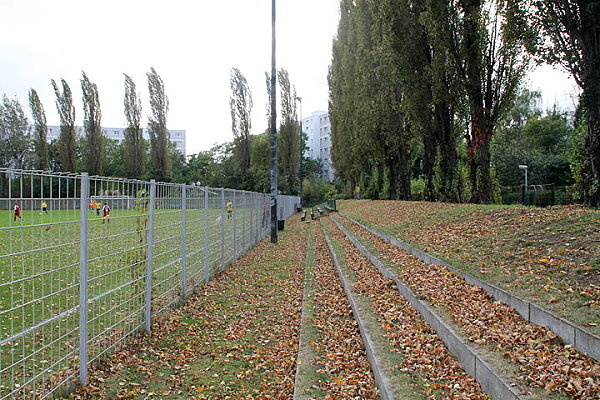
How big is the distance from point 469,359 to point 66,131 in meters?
48.7

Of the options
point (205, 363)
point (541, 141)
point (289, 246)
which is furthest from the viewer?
point (541, 141)

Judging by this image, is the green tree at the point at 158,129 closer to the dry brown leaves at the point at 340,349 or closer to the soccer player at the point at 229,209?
the soccer player at the point at 229,209

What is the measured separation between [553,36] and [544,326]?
8.94 m

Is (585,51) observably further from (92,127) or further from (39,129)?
(39,129)

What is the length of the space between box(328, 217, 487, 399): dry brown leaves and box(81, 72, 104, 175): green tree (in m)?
43.5

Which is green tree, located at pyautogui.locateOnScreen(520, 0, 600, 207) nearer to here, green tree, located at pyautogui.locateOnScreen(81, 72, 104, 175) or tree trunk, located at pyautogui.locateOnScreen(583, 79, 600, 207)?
tree trunk, located at pyautogui.locateOnScreen(583, 79, 600, 207)

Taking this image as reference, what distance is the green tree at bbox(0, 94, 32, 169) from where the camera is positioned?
162 ft

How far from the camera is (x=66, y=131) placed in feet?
148

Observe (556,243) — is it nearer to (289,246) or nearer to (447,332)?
(447,332)

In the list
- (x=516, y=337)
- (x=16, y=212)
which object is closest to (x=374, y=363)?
(x=516, y=337)

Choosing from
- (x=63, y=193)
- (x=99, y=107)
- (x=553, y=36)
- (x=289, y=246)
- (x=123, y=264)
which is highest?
(x=99, y=107)

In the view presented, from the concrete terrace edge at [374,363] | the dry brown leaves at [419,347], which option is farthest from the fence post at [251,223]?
the concrete terrace edge at [374,363]

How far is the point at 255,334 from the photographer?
5.93 m

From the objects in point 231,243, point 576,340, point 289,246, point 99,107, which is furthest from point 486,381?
point 99,107
